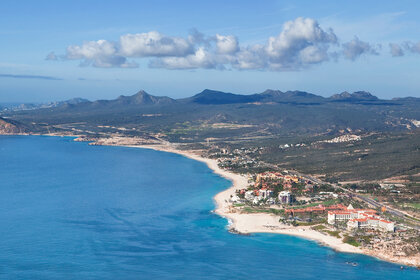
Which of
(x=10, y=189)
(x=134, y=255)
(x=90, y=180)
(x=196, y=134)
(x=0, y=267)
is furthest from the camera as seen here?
(x=196, y=134)

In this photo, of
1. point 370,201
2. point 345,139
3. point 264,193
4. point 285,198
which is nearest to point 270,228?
point 285,198

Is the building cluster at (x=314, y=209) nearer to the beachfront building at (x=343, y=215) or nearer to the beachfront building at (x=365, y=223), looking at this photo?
the beachfront building at (x=343, y=215)

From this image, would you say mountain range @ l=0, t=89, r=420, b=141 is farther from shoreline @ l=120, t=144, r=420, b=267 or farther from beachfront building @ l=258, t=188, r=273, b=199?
shoreline @ l=120, t=144, r=420, b=267

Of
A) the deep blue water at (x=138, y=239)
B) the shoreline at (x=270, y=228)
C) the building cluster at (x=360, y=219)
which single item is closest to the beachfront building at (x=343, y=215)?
the building cluster at (x=360, y=219)

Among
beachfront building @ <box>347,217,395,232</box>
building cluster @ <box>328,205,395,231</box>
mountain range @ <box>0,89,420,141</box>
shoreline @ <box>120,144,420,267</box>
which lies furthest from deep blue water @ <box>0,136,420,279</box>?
mountain range @ <box>0,89,420,141</box>

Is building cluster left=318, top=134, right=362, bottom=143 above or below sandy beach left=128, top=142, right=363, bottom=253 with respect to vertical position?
above

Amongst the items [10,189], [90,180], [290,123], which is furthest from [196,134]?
[10,189]

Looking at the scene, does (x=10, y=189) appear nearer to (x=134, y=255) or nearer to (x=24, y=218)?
(x=24, y=218)
